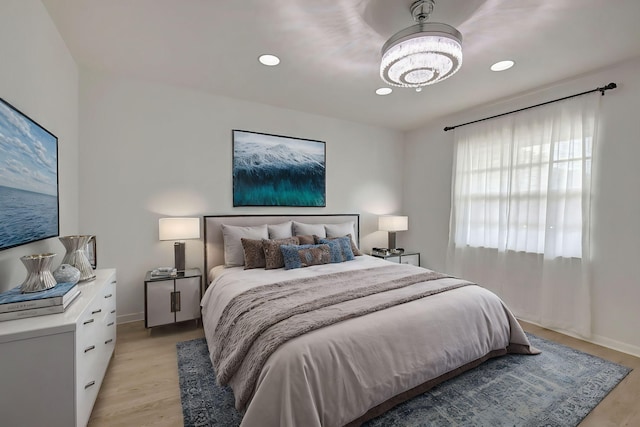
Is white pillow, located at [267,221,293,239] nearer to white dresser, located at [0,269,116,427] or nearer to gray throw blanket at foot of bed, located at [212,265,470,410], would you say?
gray throw blanket at foot of bed, located at [212,265,470,410]

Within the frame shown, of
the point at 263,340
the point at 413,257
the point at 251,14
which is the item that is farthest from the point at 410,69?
the point at 413,257

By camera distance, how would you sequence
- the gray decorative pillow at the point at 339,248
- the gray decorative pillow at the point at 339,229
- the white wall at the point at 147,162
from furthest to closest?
the gray decorative pillow at the point at 339,229 < the gray decorative pillow at the point at 339,248 < the white wall at the point at 147,162

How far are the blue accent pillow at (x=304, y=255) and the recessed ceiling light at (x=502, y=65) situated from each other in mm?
2370

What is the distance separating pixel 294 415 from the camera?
54.1 inches

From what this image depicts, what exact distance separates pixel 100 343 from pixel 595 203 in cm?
422

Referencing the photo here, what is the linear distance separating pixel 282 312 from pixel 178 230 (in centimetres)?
170

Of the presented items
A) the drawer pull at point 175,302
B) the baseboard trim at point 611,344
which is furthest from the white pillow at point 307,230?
the baseboard trim at point 611,344

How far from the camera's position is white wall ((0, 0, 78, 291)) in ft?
5.03

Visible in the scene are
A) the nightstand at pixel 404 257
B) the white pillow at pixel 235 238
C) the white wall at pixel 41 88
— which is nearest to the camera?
the white wall at pixel 41 88

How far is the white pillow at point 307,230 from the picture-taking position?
3.58m

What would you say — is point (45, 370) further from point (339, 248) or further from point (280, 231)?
point (339, 248)

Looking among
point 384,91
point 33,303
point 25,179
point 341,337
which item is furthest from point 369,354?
point 384,91

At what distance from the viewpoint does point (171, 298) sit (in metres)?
2.82

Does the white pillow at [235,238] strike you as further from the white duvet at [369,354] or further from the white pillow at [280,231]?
the white duvet at [369,354]
